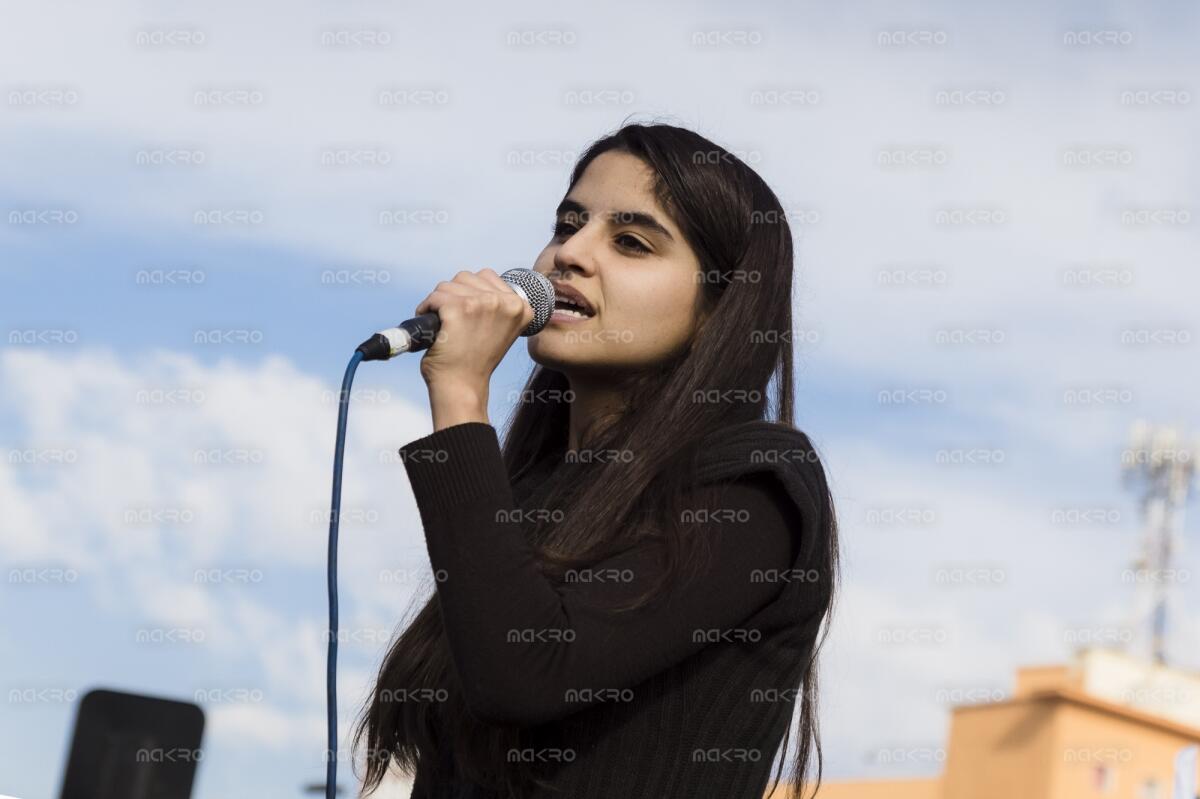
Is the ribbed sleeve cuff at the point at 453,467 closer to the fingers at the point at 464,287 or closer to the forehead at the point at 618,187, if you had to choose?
the fingers at the point at 464,287

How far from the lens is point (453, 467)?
5.56 feet

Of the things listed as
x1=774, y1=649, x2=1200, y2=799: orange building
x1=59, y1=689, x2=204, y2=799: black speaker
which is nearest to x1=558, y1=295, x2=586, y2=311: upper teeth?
x1=59, y1=689, x2=204, y2=799: black speaker

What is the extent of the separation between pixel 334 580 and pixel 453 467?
0.83ft

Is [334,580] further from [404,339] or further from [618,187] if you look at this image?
[618,187]

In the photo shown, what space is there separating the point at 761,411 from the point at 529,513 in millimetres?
348

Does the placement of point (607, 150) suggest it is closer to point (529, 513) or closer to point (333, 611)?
point (529, 513)

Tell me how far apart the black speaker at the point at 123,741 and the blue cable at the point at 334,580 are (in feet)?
0.49

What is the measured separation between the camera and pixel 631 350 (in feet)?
6.67

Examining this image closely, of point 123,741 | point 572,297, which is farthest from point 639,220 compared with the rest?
point 123,741

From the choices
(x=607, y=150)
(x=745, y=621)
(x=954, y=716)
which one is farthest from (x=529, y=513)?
(x=954, y=716)

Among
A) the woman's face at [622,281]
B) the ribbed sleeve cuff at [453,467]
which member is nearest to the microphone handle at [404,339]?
the ribbed sleeve cuff at [453,467]

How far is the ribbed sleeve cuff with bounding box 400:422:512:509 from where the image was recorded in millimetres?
1678

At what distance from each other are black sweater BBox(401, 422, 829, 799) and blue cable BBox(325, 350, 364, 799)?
0.56 ft

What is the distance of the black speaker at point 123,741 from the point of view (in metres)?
1.69
